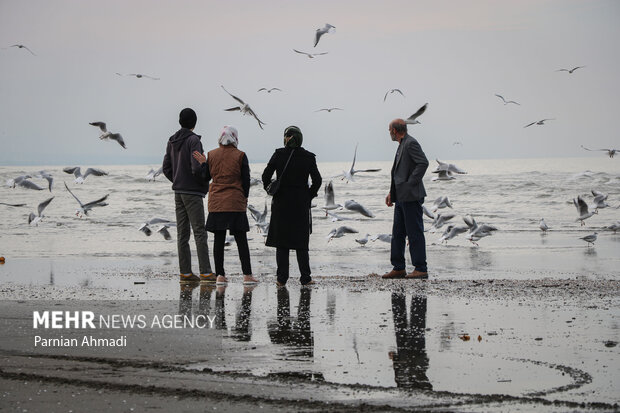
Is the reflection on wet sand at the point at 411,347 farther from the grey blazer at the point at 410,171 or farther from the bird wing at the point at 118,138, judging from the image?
the bird wing at the point at 118,138

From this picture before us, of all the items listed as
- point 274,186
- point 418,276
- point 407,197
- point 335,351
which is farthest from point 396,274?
point 335,351

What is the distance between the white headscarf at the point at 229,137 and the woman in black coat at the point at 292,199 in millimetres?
461

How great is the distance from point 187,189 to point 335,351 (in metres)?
4.40

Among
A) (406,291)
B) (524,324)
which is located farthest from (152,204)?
(524,324)

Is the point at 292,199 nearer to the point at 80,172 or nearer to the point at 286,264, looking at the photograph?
the point at 286,264

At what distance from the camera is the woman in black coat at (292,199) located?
918cm

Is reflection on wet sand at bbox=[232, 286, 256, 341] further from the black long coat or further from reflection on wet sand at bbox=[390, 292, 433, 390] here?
reflection on wet sand at bbox=[390, 292, 433, 390]

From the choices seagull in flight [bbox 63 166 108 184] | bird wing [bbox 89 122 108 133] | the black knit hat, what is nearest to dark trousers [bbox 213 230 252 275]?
the black knit hat

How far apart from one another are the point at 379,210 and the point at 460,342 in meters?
23.8

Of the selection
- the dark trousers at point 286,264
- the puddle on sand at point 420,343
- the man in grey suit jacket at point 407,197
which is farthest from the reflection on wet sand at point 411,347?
the man in grey suit jacket at point 407,197

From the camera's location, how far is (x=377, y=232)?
68.1 feet

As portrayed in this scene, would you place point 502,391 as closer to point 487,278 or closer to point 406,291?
point 406,291

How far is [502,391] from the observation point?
15.0 ft

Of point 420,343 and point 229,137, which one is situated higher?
point 229,137
